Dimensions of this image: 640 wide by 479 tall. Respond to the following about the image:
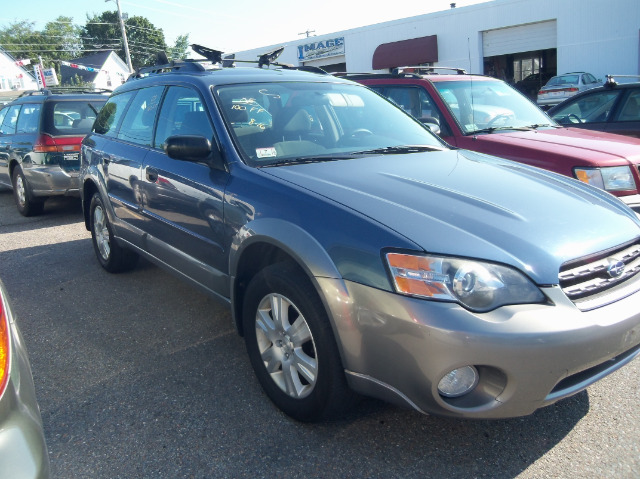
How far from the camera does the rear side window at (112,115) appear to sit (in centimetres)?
483

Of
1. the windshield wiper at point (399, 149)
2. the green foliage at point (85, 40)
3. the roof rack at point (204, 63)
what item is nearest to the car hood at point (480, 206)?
the windshield wiper at point (399, 149)

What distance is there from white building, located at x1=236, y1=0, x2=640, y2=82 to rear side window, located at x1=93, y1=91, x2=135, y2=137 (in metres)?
23.6

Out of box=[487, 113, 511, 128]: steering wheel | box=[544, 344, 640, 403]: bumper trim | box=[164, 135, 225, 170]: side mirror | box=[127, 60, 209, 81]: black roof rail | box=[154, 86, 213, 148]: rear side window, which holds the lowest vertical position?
box=[544, 344, 640, 403]: bumper trim

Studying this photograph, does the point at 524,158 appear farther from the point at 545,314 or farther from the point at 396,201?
the point at 545,314

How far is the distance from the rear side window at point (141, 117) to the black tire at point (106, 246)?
2.71 feet

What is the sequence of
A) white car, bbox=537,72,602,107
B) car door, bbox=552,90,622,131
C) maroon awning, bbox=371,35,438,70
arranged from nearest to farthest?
1. car door, bbox=552,90,622,131
2. white car, bbox=537,72,602,107
3. maroon awning, bbox=371,35,438,70

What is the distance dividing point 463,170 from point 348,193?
0.88 m

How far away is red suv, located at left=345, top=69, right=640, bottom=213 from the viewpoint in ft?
15.1

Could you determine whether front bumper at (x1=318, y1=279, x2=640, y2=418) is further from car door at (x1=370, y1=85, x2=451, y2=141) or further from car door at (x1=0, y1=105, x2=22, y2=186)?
car door at (x1=0, y1=105, x2=22, y2=186)

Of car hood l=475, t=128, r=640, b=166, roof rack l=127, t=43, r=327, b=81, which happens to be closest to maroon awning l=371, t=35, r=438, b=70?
car hood l=475, t=128, r=640, b=166

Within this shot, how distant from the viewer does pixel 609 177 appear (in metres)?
4.58

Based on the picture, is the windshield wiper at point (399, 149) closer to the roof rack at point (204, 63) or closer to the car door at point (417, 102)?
the roof rack at point (204, 63)

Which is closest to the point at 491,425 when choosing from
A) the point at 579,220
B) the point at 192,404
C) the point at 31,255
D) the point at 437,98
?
the point at 579,220

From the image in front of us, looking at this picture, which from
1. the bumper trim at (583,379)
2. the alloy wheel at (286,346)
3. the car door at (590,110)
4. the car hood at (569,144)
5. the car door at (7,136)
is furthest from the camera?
the car door at (7,136)
